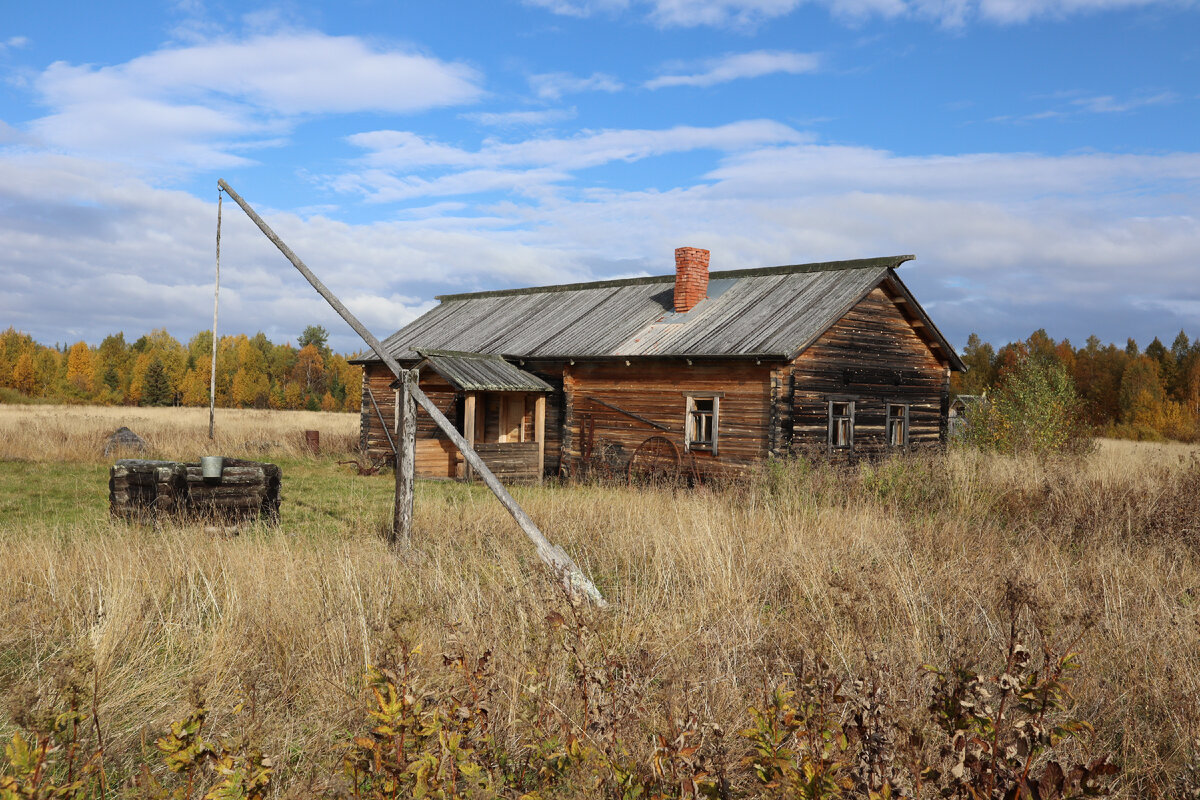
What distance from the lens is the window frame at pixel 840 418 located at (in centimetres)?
1761

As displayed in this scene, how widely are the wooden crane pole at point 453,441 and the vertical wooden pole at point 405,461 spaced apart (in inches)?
0.4

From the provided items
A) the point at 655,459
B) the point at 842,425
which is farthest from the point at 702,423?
the point at 842,425

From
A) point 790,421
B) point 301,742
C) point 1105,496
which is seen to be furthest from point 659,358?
point 301,742

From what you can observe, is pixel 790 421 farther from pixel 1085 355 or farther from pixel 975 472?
pixel 1085 355

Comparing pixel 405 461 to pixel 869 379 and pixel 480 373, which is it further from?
pixel 869 379

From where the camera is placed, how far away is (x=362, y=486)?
17062 millimetres

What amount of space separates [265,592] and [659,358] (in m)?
12.6

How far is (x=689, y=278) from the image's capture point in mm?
20078

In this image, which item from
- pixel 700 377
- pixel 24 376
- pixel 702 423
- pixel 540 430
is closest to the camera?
pixel 700 377

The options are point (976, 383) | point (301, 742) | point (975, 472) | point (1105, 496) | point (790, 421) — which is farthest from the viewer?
point (976, 383)

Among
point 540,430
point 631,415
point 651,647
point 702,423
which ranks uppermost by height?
point 631,415

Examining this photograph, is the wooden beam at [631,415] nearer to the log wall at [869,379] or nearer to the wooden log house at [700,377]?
the wooden log house at [700,377]

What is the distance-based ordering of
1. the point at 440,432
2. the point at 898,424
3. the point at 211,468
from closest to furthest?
1. the point at 211,468
2. the point at 898,424
3. the point at 440,432

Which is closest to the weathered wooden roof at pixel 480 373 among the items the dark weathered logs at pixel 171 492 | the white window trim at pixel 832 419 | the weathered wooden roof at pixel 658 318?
the weathered wooden roof at pixel 658 318
